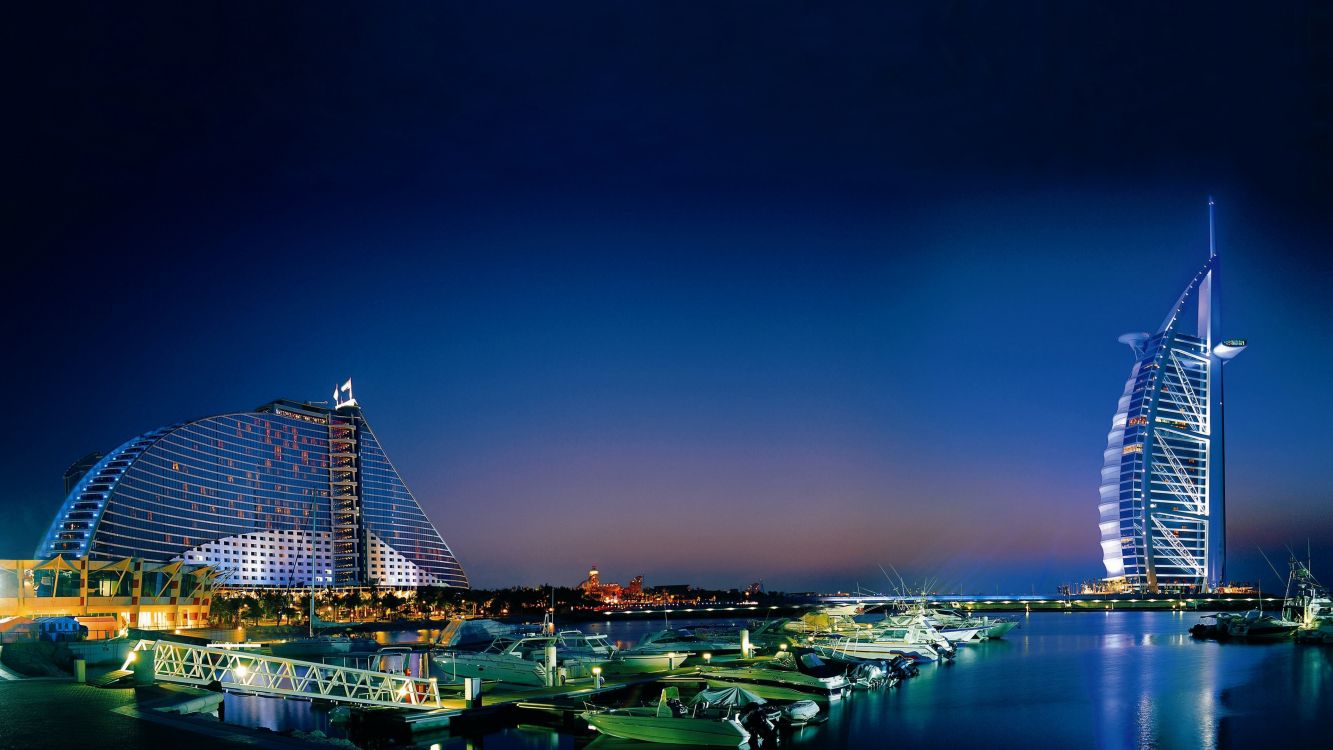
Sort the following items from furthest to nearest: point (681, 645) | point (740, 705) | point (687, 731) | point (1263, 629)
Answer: point (1263, 629)
point (681, 645)
point (740, 705)
point (687, 731)

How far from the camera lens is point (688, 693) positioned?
41.5 metres

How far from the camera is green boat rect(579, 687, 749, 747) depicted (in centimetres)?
3058

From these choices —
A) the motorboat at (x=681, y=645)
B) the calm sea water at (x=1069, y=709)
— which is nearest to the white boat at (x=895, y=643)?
the calm sea water at (x=1069, y=709)

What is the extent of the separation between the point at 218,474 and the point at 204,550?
438 inches

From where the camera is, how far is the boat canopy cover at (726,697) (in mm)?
32500

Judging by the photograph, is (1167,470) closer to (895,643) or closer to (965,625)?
Answer: (965,625)

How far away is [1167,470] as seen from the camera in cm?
17250

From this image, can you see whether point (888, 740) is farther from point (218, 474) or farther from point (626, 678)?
point (218, 474)

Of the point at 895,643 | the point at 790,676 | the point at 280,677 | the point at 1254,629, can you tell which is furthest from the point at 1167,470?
the point at 280,677

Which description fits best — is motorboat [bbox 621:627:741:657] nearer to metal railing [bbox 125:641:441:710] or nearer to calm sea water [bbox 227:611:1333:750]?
calm sea water [bbox 227:611:1333:750]

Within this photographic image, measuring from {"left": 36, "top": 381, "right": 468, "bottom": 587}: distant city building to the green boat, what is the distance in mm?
93616

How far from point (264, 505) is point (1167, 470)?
145 metres

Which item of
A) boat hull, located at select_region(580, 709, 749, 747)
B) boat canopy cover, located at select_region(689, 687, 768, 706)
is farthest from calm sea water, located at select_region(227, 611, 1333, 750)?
boat canopy cover, located at select_region(689, 687, 768, 706)

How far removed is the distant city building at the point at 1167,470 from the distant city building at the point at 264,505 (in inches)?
4476
